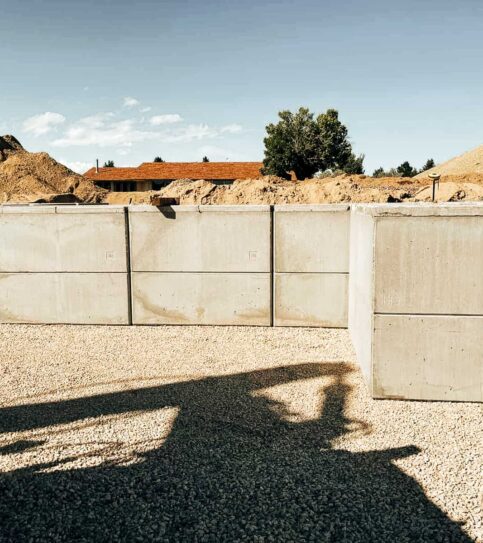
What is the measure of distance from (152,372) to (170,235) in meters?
3.45

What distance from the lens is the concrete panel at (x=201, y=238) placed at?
1024 cm

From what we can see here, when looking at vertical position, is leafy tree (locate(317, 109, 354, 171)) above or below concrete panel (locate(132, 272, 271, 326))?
above

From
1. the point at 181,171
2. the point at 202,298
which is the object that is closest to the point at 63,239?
the point at 202,298

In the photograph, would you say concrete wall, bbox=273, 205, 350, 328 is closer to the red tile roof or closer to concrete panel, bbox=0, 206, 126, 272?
concrete panel, bbox=0, 206, 126, 272

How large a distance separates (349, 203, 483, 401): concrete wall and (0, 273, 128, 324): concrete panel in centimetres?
578

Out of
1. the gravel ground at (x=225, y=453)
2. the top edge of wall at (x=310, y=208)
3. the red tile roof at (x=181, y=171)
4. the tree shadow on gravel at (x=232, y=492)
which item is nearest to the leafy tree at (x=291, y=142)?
the red tile roof at (x=181, y=171)

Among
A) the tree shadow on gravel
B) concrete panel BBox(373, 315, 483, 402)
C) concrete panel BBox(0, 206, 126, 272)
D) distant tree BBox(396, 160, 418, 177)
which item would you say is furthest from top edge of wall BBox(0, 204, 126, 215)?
distant tree BBox(396, 160, 418, 177)

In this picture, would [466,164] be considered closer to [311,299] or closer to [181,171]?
[181,171]

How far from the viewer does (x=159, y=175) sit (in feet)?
196

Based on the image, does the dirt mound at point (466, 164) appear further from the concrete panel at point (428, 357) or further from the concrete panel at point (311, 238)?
the concrete panel at point (428, 357)

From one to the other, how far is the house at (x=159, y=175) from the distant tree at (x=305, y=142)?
5892 mm

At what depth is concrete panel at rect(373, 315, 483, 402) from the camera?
6.50 meters

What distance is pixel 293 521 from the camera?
410cm

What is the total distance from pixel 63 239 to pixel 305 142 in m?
46.1
